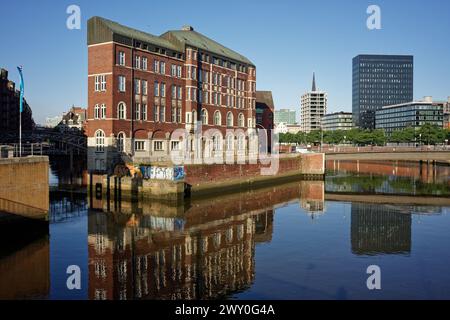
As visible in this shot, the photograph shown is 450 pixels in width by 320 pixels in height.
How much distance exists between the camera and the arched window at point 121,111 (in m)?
63.8

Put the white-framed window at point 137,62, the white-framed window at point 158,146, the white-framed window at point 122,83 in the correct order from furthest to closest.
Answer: the white-framed window at point 158,146, the white-framed window at point 137,62, the white-framed window at point 122,83

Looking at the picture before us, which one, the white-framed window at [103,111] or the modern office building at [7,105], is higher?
the modern office building at [7,105]

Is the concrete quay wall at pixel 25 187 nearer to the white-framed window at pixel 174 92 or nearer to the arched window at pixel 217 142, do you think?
the white-framed window at pixel 174 92

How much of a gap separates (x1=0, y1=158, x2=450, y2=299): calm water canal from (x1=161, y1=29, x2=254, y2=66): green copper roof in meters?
36.8

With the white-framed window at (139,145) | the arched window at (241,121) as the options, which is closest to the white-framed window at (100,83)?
the white-framed window at (139,145)

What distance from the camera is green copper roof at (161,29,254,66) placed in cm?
7800

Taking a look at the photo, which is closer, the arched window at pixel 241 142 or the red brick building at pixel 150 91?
the red brick building at pixel 150 91

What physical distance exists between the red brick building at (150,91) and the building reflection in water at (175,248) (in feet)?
48.3

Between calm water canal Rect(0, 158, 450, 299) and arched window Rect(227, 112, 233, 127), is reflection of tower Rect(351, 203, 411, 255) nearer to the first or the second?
calm water canal Rect(0, 158, 450, 299)

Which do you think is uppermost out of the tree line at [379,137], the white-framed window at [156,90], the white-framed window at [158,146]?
the white-framed window at [156,90]

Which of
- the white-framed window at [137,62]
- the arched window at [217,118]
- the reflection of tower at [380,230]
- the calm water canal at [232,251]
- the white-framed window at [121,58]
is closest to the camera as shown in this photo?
the calm water canal at [232,251]

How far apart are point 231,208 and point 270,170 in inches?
1167

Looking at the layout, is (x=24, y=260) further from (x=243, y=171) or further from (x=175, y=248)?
(x=243, y=171)
